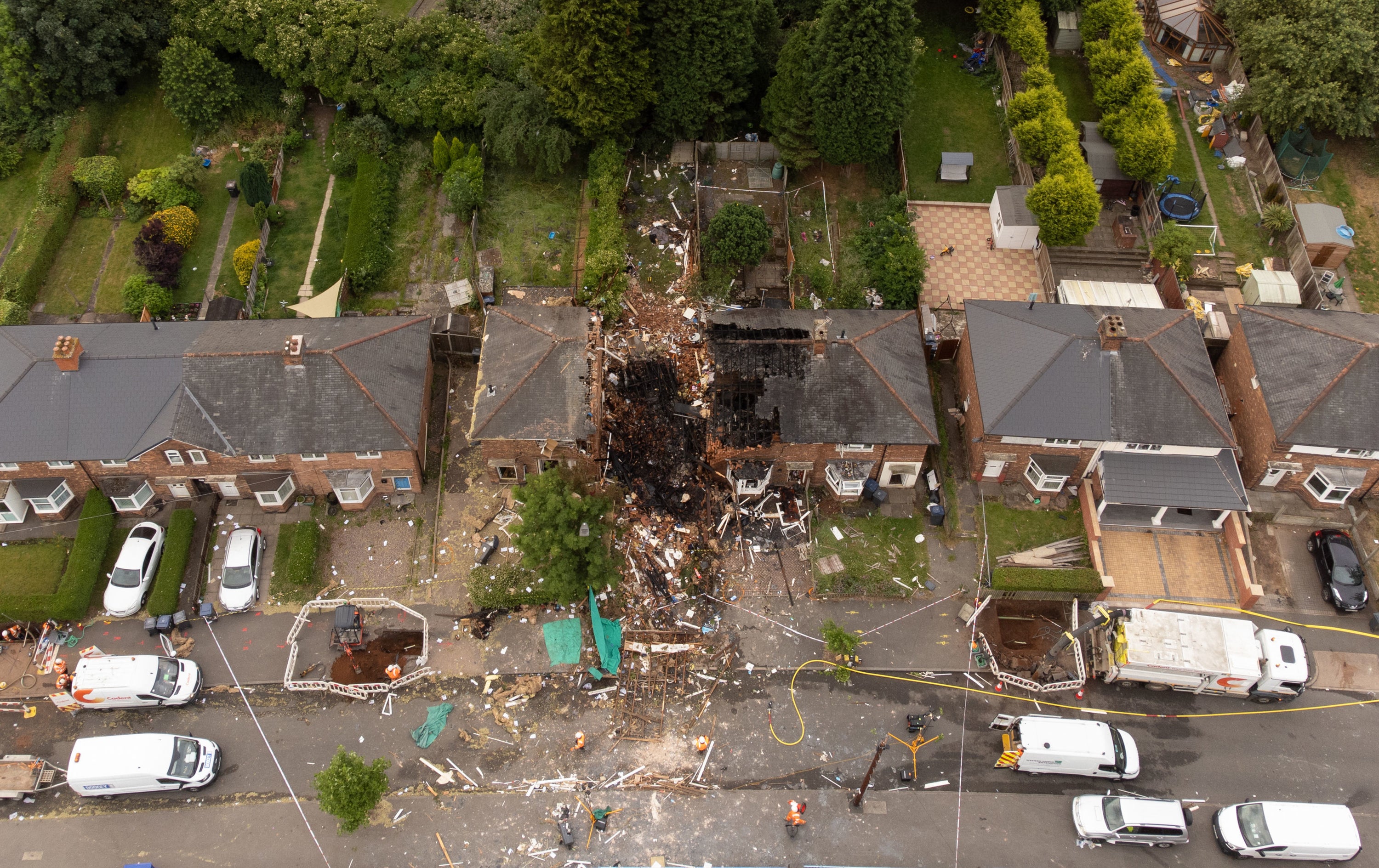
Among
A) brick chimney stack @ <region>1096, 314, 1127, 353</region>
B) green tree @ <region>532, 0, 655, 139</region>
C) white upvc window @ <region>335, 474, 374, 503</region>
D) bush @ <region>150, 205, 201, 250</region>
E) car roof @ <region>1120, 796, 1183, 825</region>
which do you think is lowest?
car roof @ <region>1120, 796, 1183, 825</region>

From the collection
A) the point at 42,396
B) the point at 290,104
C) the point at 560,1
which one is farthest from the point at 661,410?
the point at 290,104

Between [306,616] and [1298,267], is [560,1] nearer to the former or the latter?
[306,616]

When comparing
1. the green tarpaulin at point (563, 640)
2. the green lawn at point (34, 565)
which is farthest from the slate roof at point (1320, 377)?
the green lawn at point (34, 565)

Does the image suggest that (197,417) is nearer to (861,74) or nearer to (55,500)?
(55,500)

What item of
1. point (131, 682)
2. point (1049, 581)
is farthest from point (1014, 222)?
point (131, 682)

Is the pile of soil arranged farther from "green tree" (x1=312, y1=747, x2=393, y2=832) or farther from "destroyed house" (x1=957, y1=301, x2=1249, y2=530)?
"destroyed house" (x1=957, y1=301, x2=1249, y2=530)

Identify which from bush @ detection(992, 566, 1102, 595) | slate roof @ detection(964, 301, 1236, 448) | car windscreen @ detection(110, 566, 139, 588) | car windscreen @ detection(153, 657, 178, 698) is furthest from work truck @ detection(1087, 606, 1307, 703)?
car windscreen @ detection(110, 566, 139, 588)
